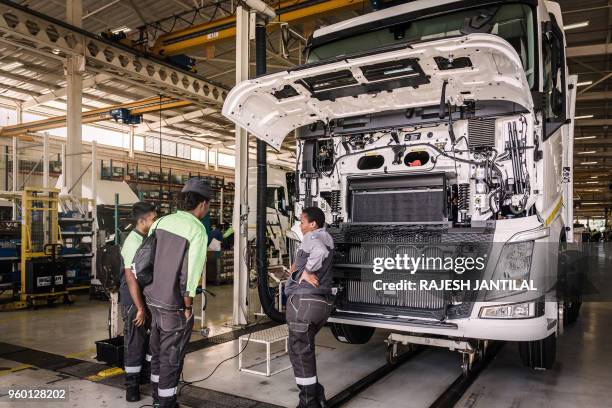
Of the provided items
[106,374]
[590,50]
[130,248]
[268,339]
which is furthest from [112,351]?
[590,50]

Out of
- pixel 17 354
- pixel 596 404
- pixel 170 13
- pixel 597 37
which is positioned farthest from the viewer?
pixel 597 37

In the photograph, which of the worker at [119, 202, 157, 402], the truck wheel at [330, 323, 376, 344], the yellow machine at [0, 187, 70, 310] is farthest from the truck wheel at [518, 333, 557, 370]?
the yellow machine at [0, 187, 70, 310]

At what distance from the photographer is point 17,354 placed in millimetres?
5191

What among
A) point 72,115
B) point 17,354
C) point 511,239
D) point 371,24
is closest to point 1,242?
point 72,115

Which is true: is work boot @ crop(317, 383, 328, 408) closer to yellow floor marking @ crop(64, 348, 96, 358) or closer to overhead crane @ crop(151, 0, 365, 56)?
yellow floor marking @ crop(64, 348, 96, 358)

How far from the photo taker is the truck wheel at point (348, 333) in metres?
4.89

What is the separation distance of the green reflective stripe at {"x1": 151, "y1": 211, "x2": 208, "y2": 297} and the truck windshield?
2.13 m

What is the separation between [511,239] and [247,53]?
4654 millimetres

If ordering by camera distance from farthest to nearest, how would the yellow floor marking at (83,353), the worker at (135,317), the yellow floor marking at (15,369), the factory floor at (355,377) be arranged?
1. the yellow floor marking at (83,353)
2. the yellow floor marking at (15,369)
3. the factory floor at (355,377)
4. the worker at (135,317)

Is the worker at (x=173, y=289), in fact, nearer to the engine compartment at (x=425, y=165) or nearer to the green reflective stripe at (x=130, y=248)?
the green reflective stripe at (x=130, y=248)

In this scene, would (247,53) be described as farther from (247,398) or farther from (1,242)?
(1,242)

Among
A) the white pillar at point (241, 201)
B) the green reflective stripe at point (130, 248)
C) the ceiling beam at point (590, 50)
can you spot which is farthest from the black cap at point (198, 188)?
the ceiling beam at point (590, 50)

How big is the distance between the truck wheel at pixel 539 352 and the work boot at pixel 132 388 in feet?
10.8

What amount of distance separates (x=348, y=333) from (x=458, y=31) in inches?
123
